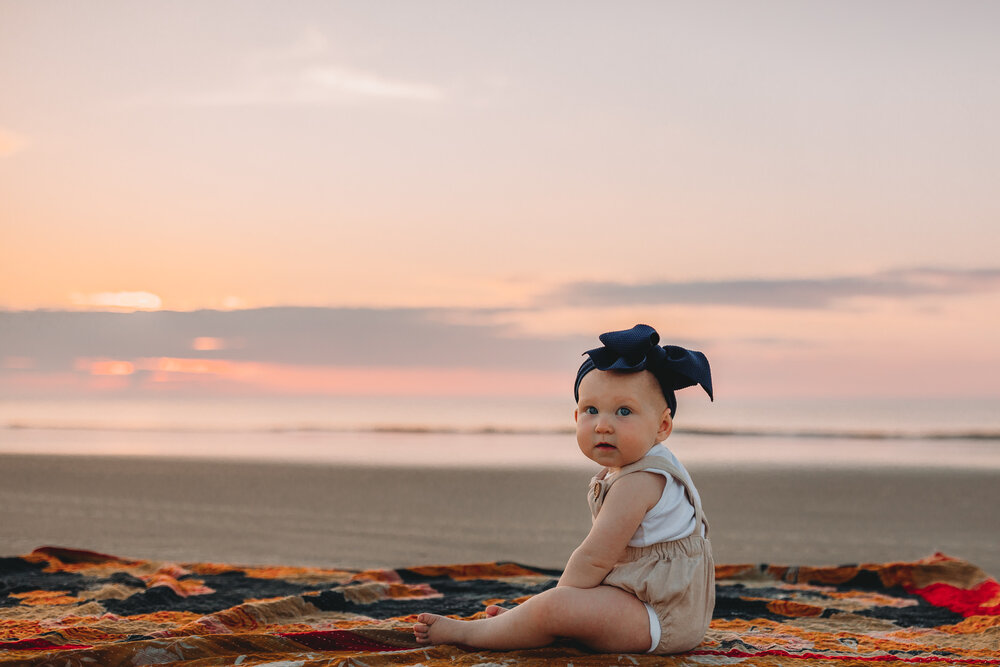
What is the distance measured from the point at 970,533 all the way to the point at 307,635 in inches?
218

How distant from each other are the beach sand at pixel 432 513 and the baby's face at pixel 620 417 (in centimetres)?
307

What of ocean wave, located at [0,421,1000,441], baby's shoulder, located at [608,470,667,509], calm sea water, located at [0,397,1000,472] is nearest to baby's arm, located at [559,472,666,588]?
baby's shoulder, located at [608,470,667,509]

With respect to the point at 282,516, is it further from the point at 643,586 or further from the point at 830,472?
the point at 830,472

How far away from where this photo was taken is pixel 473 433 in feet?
52.9

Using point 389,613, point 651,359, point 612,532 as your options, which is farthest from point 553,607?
point 389,613

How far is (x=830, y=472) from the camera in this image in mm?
9656

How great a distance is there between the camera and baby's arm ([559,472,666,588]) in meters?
2.38

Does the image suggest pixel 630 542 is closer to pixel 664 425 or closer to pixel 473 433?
pixel 664 425

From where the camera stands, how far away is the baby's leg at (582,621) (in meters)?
2.34

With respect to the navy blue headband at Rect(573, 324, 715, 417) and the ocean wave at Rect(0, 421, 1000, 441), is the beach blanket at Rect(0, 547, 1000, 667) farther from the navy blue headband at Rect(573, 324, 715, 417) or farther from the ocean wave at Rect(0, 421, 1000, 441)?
the ocean wave at Rect(0, 421, 1000, 441)

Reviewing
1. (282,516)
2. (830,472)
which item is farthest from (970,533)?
(282,516)

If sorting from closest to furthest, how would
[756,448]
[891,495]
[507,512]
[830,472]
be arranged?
[507,512] → [891,495] → [830,472] → [756,448]

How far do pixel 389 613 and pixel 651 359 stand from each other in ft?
5.25

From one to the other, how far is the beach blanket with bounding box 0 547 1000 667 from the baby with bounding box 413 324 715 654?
2.1 inches
